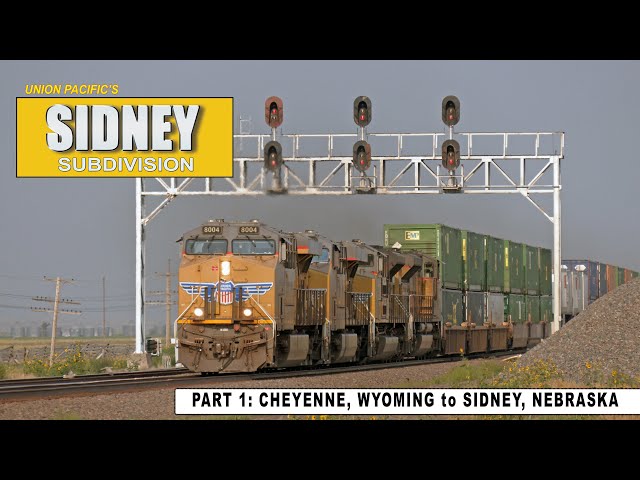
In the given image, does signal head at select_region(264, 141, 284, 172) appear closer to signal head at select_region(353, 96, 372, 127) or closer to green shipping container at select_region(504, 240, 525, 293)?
signal head at select_region(353, 96, 372, 127)

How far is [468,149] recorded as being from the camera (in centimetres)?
4166

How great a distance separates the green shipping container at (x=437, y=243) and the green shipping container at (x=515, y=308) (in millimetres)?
6576

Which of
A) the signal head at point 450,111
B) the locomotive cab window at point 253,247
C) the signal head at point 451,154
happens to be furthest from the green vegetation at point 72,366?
the signal head at point 450,111

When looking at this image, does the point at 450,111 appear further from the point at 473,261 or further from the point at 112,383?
the point at 112,383

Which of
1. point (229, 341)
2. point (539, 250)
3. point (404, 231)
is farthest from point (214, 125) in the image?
point (539, 250)

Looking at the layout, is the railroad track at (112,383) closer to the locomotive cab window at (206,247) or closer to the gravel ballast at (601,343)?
the locomotive cab window at (206,247)

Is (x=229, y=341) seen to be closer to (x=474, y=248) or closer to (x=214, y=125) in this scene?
(x=214, y=125)

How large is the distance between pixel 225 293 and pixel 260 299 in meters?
1.01

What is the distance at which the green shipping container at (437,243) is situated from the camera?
1852 inches

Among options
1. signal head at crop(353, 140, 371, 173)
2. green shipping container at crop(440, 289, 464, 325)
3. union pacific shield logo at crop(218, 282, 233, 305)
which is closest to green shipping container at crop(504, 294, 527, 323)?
green shipping container at crop(440, 289, 464, 325)

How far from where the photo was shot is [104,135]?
2728 centimetres

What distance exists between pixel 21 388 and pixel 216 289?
626 centimetres

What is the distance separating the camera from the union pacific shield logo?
3222 centimetres

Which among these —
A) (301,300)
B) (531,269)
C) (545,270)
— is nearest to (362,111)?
(301,300)
